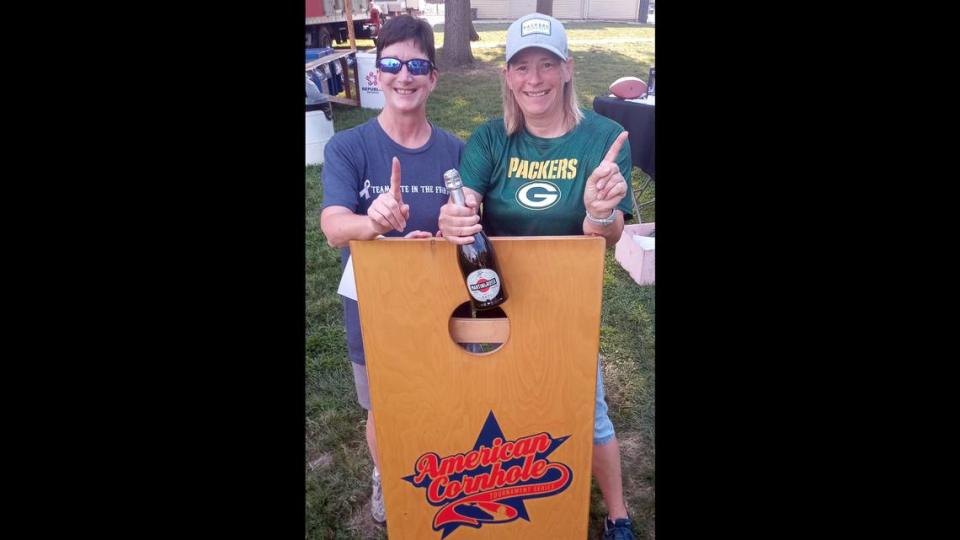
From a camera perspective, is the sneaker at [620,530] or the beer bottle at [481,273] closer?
the beer bottle at [481,273]

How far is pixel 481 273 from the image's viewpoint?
4.27ft

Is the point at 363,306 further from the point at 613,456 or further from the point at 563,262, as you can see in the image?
the point at 613,456

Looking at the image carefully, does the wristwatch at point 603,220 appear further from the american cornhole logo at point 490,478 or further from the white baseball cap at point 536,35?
the american cornhole logo at point 490,478

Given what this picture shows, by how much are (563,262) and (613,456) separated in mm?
900

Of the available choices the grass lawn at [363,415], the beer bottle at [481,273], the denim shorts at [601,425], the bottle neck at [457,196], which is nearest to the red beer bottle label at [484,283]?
the beer bottle at [481,273]

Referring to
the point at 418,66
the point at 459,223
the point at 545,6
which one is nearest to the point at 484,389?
the point at 459,223

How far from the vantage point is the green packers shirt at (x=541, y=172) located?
4.81 feet

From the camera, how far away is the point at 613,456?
1871 millimetres

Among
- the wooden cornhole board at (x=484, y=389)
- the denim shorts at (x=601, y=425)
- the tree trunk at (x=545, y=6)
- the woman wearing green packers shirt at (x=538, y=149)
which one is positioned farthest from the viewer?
the denim shorts at (x=601, y=425)

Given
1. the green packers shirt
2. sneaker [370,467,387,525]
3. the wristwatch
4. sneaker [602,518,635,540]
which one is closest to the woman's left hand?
the wristwatch

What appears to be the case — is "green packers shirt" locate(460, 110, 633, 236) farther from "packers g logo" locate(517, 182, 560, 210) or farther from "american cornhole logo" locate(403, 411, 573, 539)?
"american cornhole logo" locate(403, 411, 573, 539)

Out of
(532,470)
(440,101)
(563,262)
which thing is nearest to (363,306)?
(563,262)

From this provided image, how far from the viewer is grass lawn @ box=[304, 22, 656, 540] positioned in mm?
1974

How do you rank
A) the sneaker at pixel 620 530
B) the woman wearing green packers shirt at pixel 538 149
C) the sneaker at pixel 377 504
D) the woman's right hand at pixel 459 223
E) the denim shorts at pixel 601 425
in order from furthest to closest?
the sneaker at pixel 377 504 → the sneaker at pixel 620 530 → the denim shorts at pixel 601 425 → the woman wearing green packers shirt at pixel 538 149 → the woman's right hand at pixel 459 223
